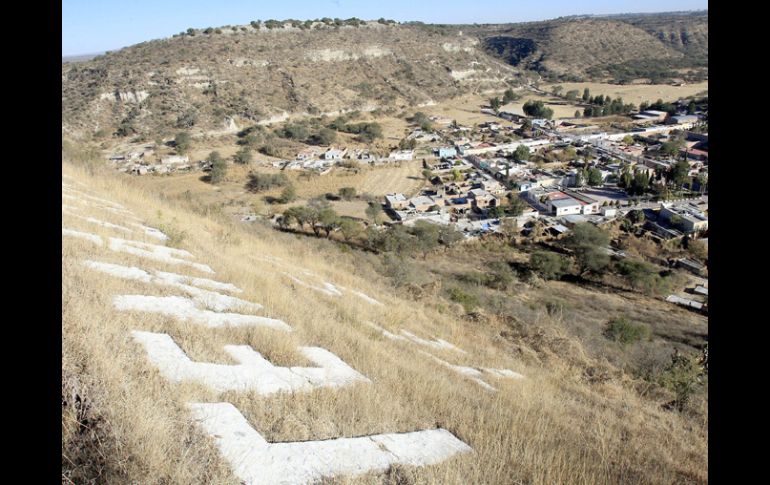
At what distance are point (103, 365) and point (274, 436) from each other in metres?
0.94

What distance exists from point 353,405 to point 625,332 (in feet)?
40.6

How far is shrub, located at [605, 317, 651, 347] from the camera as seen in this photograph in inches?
497

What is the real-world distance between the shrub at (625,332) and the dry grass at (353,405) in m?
7.65

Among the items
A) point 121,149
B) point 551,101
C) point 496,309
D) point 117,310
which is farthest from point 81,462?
point 551,101

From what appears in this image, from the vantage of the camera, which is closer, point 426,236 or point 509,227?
point 426,236

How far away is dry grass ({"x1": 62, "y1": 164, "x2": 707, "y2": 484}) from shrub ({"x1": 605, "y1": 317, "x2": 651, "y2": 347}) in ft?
25.1

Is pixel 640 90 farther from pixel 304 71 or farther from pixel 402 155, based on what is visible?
pixel 304 71

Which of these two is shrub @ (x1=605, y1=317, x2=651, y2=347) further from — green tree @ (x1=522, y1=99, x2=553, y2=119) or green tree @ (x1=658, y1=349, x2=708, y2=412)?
green tree @ (x1=522, y1=99, x2=553, y2=119)

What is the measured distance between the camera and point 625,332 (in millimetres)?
13000

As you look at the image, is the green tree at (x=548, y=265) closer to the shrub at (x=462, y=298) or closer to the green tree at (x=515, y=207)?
the green tree at (x=515, y=207)

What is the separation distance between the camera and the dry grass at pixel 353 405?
2049 millimetres

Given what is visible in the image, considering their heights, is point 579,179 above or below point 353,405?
above

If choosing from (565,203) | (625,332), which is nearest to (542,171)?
(565,203)
